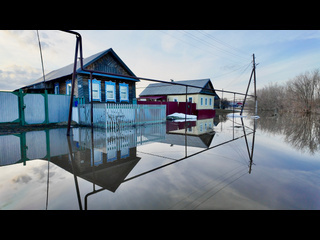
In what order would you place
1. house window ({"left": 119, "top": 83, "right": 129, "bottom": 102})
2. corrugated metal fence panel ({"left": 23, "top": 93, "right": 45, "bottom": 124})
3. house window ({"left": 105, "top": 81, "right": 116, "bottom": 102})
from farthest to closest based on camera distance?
house window ({"left": 119, "top": 83, "right": 129, "bottom": 102}), house window ({"left": 105, "top": 81, "right": 116, "bottom": 102}), corrugated metal fence panel ({"left": 23, "top": 93, "right": 45, "bottom": 124})

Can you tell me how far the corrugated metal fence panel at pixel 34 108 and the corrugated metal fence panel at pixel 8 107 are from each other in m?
0.40

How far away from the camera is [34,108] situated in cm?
920

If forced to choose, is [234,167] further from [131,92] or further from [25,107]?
[131,92]

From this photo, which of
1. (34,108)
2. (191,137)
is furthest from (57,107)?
(191,137)

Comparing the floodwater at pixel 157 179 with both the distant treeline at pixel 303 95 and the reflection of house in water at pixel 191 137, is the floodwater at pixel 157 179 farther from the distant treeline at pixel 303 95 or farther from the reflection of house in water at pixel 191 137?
the distant treeline at pixel 303 95

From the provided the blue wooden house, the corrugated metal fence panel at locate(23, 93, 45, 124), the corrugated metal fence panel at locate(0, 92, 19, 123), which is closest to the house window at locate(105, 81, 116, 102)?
the blue wooden house

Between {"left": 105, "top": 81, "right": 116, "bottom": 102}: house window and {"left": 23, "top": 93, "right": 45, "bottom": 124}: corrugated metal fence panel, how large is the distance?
178 inches

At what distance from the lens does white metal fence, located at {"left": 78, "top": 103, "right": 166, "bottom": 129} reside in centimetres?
809

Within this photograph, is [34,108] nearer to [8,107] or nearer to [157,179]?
[8,107]

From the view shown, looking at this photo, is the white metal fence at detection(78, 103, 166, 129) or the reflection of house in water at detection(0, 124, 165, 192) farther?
the white metal fence at detection(78, 103, 166, 129)

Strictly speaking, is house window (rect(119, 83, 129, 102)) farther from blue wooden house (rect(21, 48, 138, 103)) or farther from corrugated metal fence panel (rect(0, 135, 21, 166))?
corrugated metal fence panel (rect(0, 135, 21, 166))

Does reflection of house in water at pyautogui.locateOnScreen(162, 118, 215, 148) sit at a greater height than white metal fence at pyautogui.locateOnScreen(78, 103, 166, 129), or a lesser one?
lesser

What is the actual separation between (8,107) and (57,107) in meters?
2.30

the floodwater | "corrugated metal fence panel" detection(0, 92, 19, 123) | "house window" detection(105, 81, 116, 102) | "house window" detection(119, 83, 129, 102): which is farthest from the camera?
"house window" detection(119, 83, 129, 102)
